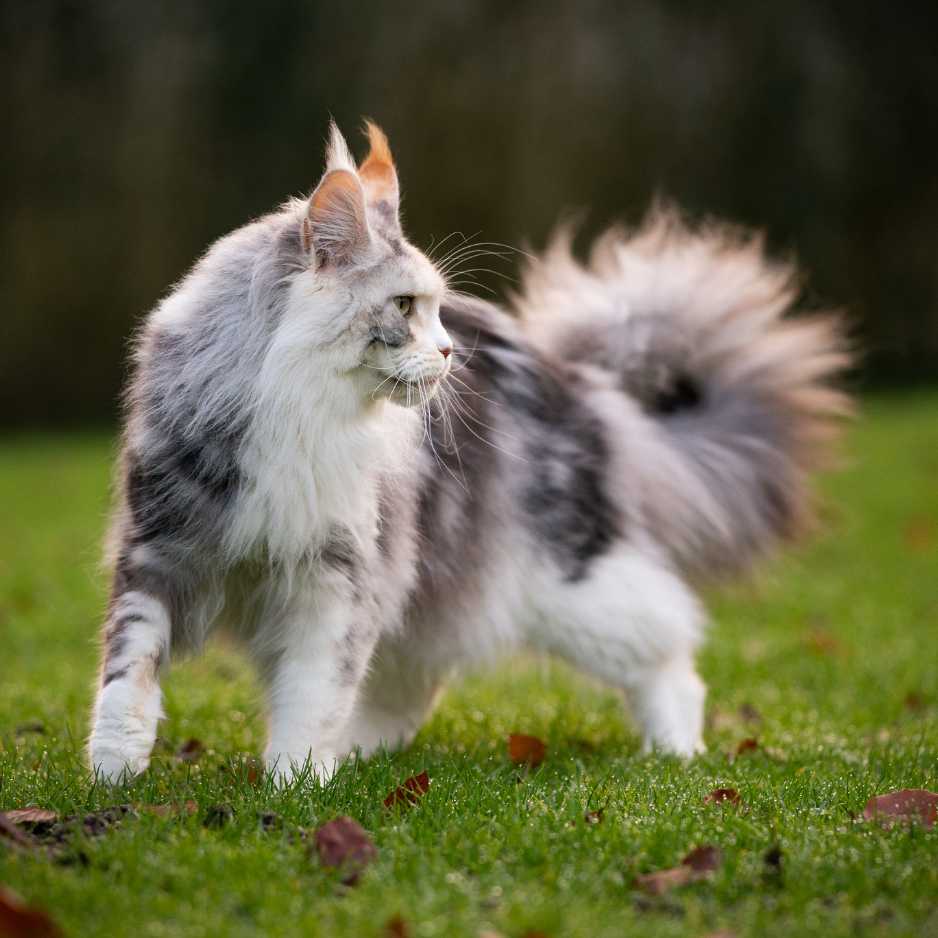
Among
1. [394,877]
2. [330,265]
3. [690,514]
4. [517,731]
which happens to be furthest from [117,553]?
[690,514]

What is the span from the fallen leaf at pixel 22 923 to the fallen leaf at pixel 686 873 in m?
1.14

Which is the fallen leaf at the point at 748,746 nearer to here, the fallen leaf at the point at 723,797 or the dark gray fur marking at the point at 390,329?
the fallen leaf at the point at 723,797

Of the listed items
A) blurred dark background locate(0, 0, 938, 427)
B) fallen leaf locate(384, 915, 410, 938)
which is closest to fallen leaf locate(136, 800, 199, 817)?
fallen leaf locate(384, 915, 410, 938)

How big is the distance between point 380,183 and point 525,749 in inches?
68.3

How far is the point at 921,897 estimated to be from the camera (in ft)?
8.14

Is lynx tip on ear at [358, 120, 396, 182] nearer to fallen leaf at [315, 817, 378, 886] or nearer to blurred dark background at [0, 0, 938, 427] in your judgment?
fallen leaf at [315, 817, 378, 886]

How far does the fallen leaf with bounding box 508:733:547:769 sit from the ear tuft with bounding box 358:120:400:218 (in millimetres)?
1608

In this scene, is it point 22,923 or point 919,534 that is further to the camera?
point 919,534

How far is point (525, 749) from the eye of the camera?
152 inches

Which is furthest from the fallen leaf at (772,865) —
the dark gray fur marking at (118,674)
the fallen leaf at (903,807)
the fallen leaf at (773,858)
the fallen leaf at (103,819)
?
the dark gray fur marking at (118,674)

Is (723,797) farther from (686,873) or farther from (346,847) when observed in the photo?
(346,847)

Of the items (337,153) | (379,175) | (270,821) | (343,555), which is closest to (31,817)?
(270,821)

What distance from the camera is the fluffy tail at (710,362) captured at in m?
4.71

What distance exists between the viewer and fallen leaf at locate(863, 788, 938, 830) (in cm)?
296
